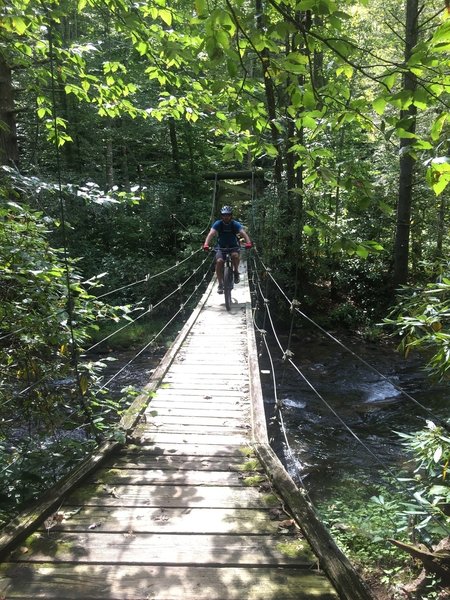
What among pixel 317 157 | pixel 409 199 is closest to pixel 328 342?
pixel 409 199

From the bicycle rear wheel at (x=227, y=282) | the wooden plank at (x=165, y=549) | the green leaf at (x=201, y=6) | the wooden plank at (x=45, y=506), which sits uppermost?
the green leaf at (x=201, y=6)

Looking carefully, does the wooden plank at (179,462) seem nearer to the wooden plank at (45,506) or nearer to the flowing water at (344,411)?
the wooden plank at (45,506)

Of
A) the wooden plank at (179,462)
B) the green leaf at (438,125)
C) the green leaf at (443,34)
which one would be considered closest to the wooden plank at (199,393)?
the wooden plank at (179,462)

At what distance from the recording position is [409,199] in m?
9.19

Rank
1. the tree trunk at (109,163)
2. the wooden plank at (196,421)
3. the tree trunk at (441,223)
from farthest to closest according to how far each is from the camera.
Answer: the tree trunk at (109,163) < the tree trunk at (441,223) < the wooden plank at (196,421)

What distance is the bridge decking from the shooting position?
5.01 ft

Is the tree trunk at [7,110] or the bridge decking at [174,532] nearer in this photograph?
the bridge decking at [174,532]

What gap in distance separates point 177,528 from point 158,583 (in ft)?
1.16

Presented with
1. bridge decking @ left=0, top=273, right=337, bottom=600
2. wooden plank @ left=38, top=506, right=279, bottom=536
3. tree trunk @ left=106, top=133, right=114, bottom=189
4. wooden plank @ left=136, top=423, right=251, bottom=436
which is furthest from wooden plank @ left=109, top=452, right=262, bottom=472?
tree trunk @ left=106, top=133, right=114, bottom=189

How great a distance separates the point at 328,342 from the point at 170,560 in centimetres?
745

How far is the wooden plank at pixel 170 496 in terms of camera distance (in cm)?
209

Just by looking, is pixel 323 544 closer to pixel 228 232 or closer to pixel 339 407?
pixel 339 407

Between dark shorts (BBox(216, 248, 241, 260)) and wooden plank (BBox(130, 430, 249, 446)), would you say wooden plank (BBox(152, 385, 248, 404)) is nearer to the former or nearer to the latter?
wooden plank (BBox(130, 430, 249, 446))

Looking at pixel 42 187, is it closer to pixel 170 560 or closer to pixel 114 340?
pixel 170 560
